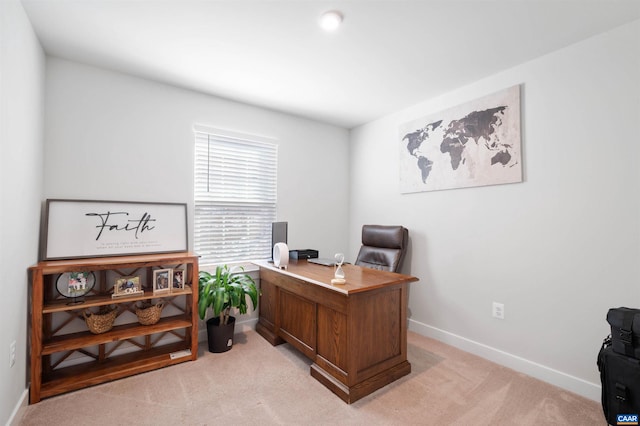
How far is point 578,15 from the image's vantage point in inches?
69.5

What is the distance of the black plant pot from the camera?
101 inches

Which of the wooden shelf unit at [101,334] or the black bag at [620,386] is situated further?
the wooden shelf unit at [101,334]

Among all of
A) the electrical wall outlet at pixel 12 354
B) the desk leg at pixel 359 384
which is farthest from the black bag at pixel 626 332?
the electrical wall outlet at pixel 12 354

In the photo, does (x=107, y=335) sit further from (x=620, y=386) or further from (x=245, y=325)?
(x=620, y=386)

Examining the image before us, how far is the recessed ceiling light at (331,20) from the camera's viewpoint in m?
1.75

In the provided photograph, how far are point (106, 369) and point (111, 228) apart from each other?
107cm

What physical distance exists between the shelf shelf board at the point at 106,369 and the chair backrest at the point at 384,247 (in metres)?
1.92

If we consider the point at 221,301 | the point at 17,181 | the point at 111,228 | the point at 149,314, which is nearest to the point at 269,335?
the point at 221,301

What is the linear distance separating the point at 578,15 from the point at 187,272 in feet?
11.5

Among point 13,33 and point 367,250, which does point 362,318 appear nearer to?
point 367,250

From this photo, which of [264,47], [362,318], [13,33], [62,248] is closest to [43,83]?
[13,33]

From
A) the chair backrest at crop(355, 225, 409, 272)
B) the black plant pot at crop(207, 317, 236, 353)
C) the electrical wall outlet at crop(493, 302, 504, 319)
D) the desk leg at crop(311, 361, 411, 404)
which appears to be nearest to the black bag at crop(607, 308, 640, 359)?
the electrical wall outlet at crop(493, 302, 504, 319)

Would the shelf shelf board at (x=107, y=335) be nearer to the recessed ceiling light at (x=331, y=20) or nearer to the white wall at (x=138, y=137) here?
the white wall at (x=138, y=137)

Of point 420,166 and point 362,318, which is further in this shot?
point 420,166
